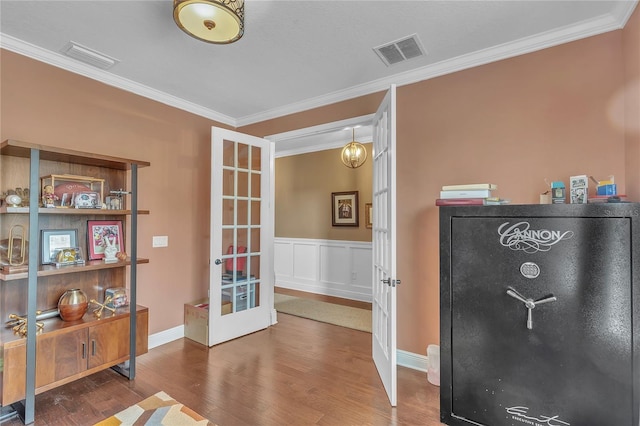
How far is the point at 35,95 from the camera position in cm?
243

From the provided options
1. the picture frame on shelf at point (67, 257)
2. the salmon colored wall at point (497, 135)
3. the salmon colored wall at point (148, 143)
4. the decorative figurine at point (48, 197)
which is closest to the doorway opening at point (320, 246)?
the salmon colored wall at point (148, 143)

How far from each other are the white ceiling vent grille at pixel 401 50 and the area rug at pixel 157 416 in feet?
9.68

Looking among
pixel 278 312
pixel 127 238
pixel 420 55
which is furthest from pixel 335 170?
pixel 127 238

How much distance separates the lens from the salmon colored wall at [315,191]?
502cm

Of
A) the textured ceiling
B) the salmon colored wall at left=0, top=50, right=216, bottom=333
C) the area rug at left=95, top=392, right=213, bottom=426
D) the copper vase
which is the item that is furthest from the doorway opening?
the copper vase

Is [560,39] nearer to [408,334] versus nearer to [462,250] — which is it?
[462,250]

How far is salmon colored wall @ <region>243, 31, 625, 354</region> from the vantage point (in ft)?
6.82

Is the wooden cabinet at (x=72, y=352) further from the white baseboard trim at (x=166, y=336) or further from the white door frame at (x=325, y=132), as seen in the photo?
the white door frame at (x=325, y=132)

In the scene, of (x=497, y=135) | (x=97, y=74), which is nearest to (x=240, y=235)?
(x=97, y=74)

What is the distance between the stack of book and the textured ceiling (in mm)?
1139

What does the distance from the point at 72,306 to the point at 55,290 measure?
387 millimetres

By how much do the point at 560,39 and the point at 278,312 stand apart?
164 inches

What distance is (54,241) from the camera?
8.01 feet

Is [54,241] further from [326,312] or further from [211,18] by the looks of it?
[326,312]
